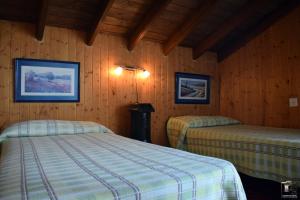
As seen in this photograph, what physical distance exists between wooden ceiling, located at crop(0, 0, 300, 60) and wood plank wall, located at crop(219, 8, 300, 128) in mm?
245

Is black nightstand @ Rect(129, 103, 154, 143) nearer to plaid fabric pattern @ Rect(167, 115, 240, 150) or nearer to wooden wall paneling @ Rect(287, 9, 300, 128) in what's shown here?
plaid fabric pattern @ Rect(167, 115, 240, 150)

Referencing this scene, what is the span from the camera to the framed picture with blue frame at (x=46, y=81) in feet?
9.63

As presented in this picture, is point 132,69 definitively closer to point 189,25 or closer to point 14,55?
point 189,25

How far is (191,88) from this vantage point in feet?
14.1

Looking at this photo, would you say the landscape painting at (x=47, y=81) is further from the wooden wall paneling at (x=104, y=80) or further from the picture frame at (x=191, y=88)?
the picture frame at (x=191, y=88)

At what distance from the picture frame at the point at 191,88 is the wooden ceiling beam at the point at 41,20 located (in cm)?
222

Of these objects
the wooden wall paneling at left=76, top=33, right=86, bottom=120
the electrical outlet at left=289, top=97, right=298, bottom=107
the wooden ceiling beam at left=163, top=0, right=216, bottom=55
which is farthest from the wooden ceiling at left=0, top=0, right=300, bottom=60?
the electrical outlet at left=289, top=97, right=298, bottom=107

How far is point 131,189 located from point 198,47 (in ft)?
12.0

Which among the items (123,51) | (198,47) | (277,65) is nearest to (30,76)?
(123,51)

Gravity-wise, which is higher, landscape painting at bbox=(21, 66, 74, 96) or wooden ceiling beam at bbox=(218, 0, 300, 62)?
wooden ceiling beam at bbox=(218, 0, 300, 62)

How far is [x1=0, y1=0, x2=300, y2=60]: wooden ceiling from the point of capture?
2.89m

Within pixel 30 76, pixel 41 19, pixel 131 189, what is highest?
pixel 41 19

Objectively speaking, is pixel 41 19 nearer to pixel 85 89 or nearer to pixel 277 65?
pixel 85 89

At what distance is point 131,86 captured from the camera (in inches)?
147
